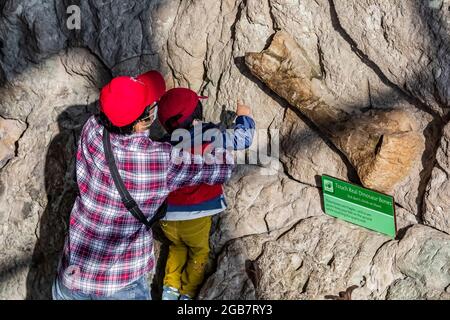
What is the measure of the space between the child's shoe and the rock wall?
0.17 meters

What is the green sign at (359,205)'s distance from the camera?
2.56 m

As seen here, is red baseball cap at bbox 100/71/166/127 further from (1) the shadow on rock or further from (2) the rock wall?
(1) the shadow on rock

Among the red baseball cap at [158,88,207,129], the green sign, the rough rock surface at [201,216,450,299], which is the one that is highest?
the red baseball cap at [158,88,207,129]

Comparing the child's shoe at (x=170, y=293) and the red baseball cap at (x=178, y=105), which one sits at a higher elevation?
the red baseball cap at (x=178, y=105)

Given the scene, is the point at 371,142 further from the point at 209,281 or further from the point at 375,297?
the point at 209,281

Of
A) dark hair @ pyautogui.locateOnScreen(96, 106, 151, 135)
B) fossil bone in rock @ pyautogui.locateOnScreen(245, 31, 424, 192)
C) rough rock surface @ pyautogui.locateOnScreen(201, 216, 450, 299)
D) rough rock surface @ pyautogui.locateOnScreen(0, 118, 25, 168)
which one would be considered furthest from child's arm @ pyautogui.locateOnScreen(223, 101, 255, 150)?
rough rock surface @ pyautogui.locateOnScreen(0, 118, 25, 168)

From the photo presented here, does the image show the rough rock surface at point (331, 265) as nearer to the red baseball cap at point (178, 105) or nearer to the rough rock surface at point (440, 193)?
the rough rock surface at point (440, 193)

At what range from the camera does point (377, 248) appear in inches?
102

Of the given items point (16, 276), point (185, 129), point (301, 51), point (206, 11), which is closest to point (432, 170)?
point (301, 51)

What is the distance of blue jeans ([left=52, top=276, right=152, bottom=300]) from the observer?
238 cm

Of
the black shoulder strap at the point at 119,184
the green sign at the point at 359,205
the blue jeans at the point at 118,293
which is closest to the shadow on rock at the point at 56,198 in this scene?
the blue jeans at the point at 118,293

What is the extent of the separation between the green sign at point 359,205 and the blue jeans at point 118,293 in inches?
32.7

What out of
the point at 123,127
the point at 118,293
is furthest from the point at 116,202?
the point at 118,293

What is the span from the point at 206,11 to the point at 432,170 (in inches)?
46.5
